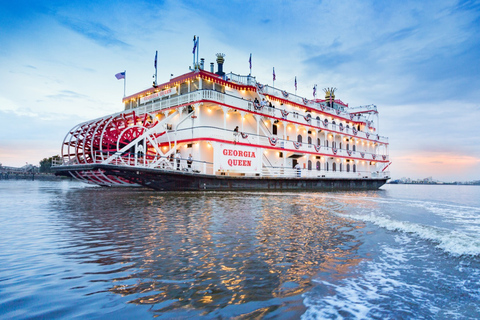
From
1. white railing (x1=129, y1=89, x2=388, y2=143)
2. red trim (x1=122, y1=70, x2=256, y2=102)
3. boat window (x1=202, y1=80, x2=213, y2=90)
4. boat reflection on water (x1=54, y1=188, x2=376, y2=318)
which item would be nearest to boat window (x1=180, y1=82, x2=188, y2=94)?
red trim (x1=122, y1=70, x2=256, y2=102)

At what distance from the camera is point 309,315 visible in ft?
8.75

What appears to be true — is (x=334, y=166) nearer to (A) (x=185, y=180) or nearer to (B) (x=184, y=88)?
(B) (x=184, y=88)

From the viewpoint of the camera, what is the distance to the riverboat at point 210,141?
59.2 feet

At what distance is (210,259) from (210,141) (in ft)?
50.4

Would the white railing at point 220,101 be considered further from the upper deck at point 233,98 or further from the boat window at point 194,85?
the boat window at point 194,85

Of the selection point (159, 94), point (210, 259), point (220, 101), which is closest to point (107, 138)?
point (159, 94)

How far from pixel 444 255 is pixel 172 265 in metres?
4.11

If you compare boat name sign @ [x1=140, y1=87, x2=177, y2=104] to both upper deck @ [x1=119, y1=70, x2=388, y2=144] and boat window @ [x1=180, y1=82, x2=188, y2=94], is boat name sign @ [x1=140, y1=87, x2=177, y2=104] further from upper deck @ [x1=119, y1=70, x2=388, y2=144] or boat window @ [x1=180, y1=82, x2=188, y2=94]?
boat window @ [x1=180, y1=82, x2=188, y2=94]

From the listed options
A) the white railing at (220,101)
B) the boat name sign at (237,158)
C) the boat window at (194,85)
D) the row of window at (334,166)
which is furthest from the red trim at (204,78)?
the row of window at (334,166)

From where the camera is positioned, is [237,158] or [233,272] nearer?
[233,272]

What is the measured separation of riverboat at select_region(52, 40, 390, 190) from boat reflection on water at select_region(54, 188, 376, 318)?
1033cm

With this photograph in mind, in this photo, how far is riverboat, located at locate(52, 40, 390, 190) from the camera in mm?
18031

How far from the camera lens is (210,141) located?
19.2 meters

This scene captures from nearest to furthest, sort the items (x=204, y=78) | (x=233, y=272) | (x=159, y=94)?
(x=233, y=272), (x=204, y=78), (x=159, y=94)
